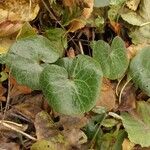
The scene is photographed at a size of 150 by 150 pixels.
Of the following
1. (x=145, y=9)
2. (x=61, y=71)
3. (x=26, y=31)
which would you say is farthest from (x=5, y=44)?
(x=145, y=9)

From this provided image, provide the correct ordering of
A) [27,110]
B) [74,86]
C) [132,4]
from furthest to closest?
[132,4]
[27,110]
[74,86]

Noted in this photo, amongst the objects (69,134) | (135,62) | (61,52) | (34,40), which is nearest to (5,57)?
(34,40)

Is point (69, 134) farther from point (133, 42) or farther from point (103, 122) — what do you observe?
point (133, 42)

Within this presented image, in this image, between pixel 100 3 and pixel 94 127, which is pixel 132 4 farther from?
pixel 94 127

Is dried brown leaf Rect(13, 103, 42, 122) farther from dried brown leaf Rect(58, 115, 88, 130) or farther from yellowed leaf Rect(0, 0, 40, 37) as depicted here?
yellowed leaf Rect(0, 0, 40, 37)

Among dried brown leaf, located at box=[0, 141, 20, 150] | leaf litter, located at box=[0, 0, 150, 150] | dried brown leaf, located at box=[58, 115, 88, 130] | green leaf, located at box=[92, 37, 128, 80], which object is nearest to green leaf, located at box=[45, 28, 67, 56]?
leaf litter, located at box=[0, 0, 150, 150]

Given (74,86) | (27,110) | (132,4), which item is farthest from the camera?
(132,4)

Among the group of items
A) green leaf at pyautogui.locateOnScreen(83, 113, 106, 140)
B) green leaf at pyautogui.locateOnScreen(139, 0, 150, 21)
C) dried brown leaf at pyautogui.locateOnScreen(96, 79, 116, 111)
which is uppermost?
green leaf at pyautogui.locateOnScreen(139, 0, 150, 21)

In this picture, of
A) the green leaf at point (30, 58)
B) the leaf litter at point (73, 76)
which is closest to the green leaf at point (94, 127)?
the leaf litter at point (73, 76)
